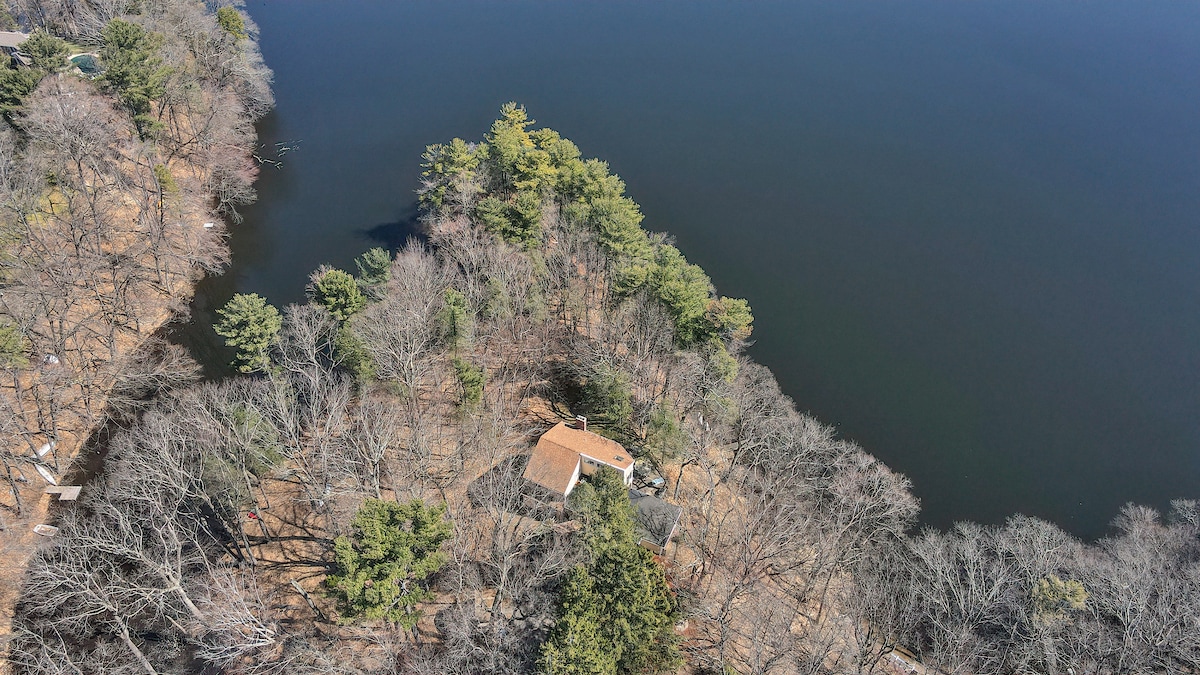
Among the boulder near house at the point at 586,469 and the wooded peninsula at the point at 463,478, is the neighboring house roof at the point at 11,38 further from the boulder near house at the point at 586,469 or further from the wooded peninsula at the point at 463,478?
the boulder near house at the point at 586,469

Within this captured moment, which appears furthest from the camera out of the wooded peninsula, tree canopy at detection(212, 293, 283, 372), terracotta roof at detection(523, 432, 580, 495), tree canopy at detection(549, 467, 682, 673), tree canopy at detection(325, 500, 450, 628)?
tree canopy at detection(212, 293, 283, 372)

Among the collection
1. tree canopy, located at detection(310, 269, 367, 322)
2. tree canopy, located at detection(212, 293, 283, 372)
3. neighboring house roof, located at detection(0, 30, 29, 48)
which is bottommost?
tree canopy, located at detection(212, 293, 283, 372)

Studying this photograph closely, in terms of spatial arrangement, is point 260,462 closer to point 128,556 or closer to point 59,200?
point 128,556

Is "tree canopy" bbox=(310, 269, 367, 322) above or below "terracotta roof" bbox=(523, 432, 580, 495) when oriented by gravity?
above

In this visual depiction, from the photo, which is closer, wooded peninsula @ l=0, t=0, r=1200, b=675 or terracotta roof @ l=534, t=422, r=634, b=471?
wooded peninsula @ l=0, t=0, r=1200, b=675

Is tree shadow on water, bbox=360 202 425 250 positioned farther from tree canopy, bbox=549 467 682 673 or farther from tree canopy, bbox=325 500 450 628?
tree canopy, bbox=549 467 682 673

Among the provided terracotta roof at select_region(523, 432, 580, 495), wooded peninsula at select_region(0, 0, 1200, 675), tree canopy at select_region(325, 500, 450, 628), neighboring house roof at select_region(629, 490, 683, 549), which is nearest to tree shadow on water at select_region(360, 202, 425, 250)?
wooded peninsula at select_region(0, 0, 1200, 675)

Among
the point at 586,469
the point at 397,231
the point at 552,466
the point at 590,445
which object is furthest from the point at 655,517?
the point at 397,231

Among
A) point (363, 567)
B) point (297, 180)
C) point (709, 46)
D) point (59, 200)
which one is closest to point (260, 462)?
point (363, 567)
